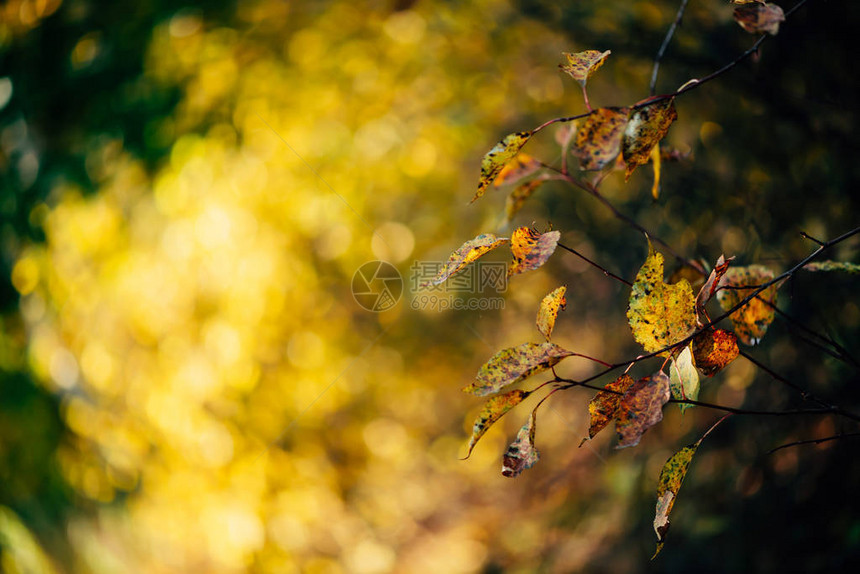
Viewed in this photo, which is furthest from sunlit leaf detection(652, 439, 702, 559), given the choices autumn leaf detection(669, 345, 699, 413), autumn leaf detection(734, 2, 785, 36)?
autumn leaf detection(734, 2, 785, 36)

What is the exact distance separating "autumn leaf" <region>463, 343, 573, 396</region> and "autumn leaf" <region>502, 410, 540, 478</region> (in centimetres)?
3

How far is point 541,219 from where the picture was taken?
3.86 ft

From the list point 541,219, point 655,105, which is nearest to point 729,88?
point 541,219

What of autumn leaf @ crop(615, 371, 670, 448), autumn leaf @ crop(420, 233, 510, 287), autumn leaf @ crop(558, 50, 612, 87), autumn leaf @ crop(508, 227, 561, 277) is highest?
autumn leaf @ crop(558, 50, 612, 87)

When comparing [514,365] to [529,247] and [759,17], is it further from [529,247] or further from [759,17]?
[759,17]

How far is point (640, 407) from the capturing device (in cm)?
34

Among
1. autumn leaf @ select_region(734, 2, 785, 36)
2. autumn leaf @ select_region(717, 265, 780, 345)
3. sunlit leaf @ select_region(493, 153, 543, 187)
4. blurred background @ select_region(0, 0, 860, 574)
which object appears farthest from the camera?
blurred background @ select_region(0, 0, 860, 574)

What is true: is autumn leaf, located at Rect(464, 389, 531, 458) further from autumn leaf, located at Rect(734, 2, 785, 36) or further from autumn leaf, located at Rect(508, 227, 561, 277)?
autumn leaf, located at Rect(734, 2, 785, 36)

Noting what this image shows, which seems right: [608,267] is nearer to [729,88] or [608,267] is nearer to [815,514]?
[729,88]

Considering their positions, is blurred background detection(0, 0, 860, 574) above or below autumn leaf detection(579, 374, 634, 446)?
below

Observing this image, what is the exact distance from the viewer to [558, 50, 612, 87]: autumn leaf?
1.23 feet

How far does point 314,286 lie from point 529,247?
3.68ft

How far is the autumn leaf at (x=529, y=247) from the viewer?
0.37 meters

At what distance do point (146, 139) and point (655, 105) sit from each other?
1.50 m
